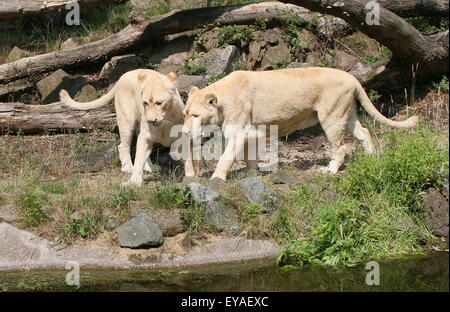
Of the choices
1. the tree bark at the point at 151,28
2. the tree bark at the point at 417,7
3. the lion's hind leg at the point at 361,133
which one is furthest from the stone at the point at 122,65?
the lion's hind leg at the point at 361,133

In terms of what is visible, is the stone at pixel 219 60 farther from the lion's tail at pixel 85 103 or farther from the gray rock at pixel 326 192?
the gray rock at pixel 326 192

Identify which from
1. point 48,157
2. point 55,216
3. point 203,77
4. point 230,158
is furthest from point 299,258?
point 203,77

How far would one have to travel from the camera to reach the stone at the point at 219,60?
43.1 feet

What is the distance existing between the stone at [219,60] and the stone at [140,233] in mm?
5335

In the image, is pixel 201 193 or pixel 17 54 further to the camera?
pixel 17 54

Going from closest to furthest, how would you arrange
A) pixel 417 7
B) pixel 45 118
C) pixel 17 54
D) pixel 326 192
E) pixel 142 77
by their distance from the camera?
1. pixel 326 192
2. pixel 142 77
3. pixel 45 118
4. pixel 417 7
5. pixel 17 54

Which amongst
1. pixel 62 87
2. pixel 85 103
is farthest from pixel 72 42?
pixel 85 103

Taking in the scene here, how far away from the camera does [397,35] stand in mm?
11508

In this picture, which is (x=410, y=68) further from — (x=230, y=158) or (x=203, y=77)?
(x=230, y=158)

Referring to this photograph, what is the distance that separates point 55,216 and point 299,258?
289cm

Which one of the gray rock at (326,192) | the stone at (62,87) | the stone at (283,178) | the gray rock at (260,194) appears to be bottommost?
the stone at (62,87)

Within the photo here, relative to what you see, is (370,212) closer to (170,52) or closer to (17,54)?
(170,52)

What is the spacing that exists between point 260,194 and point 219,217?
0.57m

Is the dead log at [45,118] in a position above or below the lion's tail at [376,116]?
below
